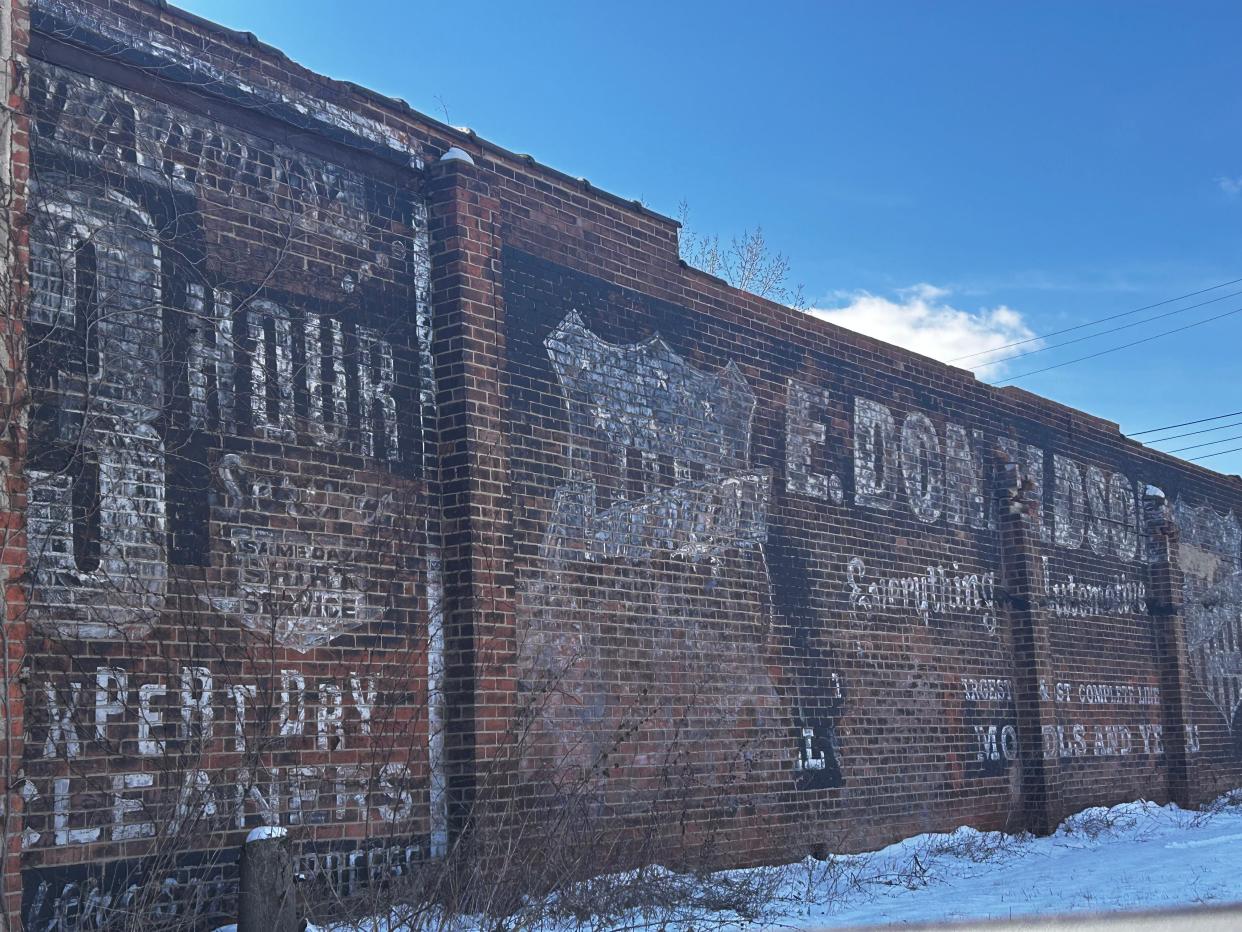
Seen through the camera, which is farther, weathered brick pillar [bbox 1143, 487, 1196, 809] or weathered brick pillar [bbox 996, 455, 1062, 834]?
weathered brick pillar [bbox 1143, 487, 1196, 809]

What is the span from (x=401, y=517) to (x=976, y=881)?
618cm

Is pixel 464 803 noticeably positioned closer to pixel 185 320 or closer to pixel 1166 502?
pixel 185 320

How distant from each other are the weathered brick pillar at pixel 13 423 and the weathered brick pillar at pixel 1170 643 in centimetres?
1709

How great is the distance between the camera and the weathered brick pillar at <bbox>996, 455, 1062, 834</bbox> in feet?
52.9

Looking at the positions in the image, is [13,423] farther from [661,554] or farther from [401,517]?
[661,554]

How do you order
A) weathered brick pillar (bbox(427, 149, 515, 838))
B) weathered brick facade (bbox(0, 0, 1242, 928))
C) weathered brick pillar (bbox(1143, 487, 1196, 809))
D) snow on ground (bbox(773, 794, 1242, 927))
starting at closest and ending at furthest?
weathered brick facade (bbox(0, 0, 1242, 928)) → weathered brick pillar (bbox(427, 149, 515, 838)) → snow on ground (bbox(773, 794, 1242, 927)) → weathered brick pillar (bbox(1143, 487, 1196, 809))

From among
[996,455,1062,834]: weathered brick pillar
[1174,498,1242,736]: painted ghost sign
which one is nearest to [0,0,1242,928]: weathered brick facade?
[996,455,1062,834]: weathered brick pillar

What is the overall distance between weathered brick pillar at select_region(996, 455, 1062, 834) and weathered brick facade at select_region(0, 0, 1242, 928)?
118cm

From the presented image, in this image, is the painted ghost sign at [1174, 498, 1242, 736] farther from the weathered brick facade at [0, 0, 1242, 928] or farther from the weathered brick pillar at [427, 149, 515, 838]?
the weathered brick pillar at [427, 149, 515, 838]

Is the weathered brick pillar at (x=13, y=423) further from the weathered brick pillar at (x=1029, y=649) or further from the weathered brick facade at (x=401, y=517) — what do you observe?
the weathered brick pillar at (x=1029, y=649)

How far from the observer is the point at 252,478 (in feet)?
27.1

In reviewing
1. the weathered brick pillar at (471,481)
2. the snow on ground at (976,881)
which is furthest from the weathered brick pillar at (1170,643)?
the weathered brick pillar at (471,481)

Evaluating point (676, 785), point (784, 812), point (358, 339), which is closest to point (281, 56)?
point (358, 339)

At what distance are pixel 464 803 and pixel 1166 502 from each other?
14830 millimetres
